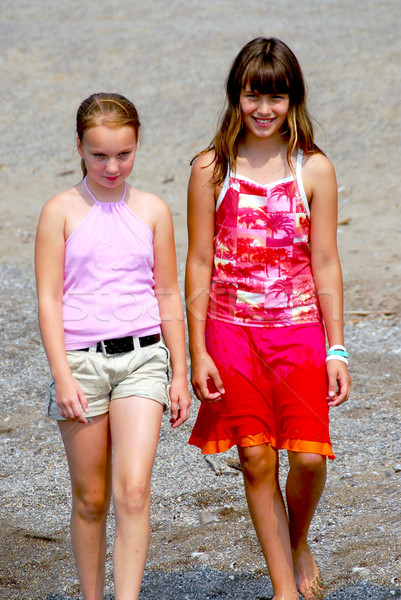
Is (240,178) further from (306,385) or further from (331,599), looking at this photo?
(331,599)

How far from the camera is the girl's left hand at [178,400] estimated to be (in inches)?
114

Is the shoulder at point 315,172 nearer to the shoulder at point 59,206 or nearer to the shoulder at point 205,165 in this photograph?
the shoulder at point 205,165

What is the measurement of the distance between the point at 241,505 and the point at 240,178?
77.5 inches

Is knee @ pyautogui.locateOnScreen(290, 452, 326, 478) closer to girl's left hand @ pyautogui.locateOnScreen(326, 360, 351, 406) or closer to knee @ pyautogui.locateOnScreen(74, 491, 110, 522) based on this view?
girl's left hand @ pyautogui.locateOnScreen(326, 360, 351, 406)

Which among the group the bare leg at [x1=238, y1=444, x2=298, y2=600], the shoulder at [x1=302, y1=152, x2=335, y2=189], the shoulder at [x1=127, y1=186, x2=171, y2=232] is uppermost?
the shoulder at [x1=302, y1=152, x2=335, y2=189]

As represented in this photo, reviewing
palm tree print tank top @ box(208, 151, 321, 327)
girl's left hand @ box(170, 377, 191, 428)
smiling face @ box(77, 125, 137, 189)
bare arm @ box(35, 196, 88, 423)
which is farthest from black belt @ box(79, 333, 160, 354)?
smiling face @ box(77, 125, 137, 189)

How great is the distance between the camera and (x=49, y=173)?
39.5ft

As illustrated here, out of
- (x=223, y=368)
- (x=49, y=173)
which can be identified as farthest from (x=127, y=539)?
(x=49, y=173)


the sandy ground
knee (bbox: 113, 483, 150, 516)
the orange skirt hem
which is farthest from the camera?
the sandy ground

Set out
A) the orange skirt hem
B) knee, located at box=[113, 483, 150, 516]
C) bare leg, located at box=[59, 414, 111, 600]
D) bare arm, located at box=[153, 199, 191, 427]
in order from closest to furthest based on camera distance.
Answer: knee, located at box=[113, 483, 150, 516] → bare leg, located at box=[59, 414, 111, 600] → bare arm, located at box=[153, 199, 191, 427] → the orange skirt hem

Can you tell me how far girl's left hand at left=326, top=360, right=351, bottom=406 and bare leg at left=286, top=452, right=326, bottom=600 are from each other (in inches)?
8.9

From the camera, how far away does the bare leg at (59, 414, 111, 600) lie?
2773 millimetres

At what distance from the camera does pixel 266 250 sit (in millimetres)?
3008

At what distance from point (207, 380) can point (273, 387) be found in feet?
0.83
